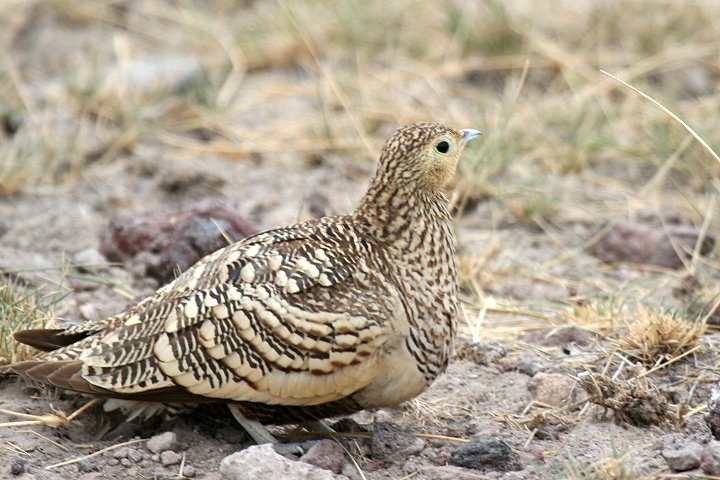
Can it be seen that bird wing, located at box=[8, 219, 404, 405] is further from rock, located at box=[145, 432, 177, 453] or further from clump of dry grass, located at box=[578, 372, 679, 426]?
clump of dry grass, located at box=[578, 372, 679, 426]

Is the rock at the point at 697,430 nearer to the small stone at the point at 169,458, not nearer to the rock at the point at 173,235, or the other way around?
the small stone at the point at 169,458

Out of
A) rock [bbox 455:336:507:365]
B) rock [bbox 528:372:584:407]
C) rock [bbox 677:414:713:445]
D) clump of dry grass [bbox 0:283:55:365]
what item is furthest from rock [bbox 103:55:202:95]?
rock [bbox 677:414:713:445]

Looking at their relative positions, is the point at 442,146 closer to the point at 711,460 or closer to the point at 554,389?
the point at 554,389

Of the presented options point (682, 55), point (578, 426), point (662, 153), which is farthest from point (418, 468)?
point (682, 55)

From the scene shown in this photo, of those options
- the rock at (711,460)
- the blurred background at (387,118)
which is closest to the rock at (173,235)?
the blurred background at (387,118)

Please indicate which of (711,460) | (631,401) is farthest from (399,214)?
(711,460)

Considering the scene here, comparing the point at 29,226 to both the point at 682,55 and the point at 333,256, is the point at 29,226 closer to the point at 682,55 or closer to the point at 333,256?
the point at 333,256
